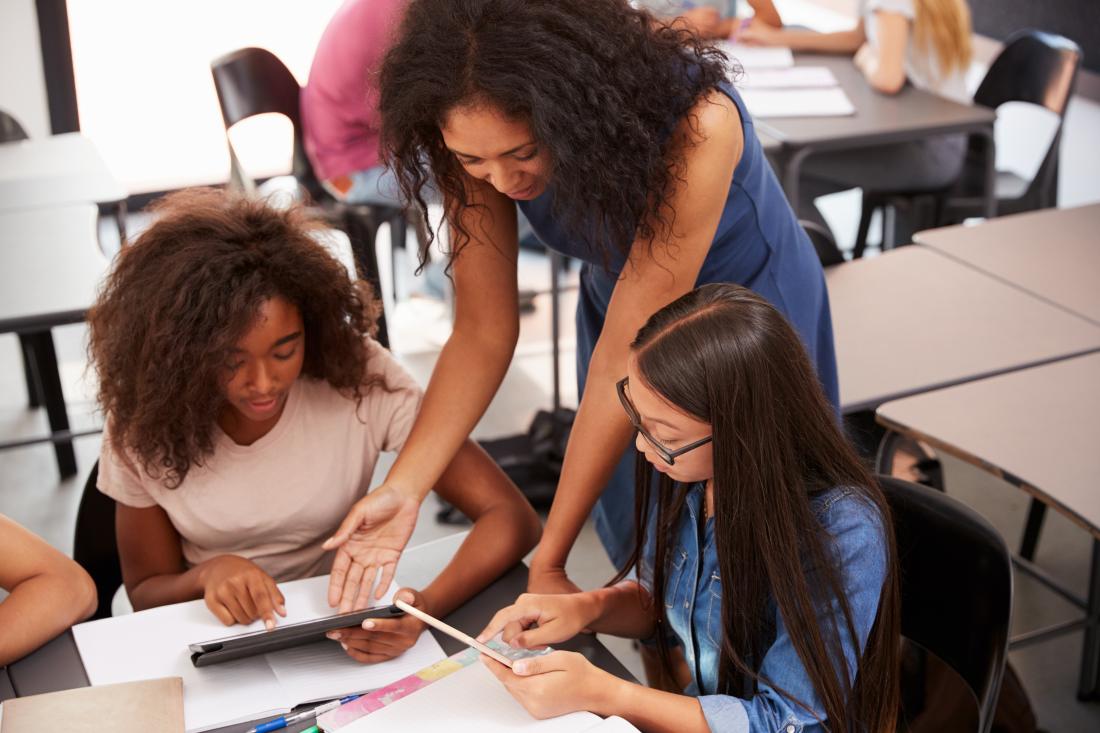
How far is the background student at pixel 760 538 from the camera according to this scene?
1.26 meters

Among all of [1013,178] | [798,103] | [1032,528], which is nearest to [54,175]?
[798,103]

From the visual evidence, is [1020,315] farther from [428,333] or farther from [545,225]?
[428,333]

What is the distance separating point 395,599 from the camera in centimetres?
140

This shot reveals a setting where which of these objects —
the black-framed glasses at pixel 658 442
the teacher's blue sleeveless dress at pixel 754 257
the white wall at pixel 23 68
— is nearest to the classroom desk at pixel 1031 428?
the teacher's blue sleeveless dress at pixel 754 257

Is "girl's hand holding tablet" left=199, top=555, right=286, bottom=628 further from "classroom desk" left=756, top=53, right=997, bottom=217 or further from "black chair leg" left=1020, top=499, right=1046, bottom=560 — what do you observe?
"classroom desk" left=756, top=53, right=997, bottom=217

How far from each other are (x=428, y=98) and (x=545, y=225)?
1.27ft

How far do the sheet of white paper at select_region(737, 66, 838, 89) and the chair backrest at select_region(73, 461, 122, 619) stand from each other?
232cm

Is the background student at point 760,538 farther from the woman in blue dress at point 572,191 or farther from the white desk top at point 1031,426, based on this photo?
the white desk top at point 1031,426

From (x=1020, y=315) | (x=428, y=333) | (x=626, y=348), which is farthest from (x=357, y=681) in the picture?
(x=428, y=333)

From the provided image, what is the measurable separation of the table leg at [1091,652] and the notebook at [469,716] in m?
1.46

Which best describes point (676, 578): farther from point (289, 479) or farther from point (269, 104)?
point (269, 104)

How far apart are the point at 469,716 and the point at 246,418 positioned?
0.65 meters

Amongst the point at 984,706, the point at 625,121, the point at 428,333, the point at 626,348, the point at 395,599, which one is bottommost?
the point at 428,333

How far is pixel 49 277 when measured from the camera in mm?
2660
